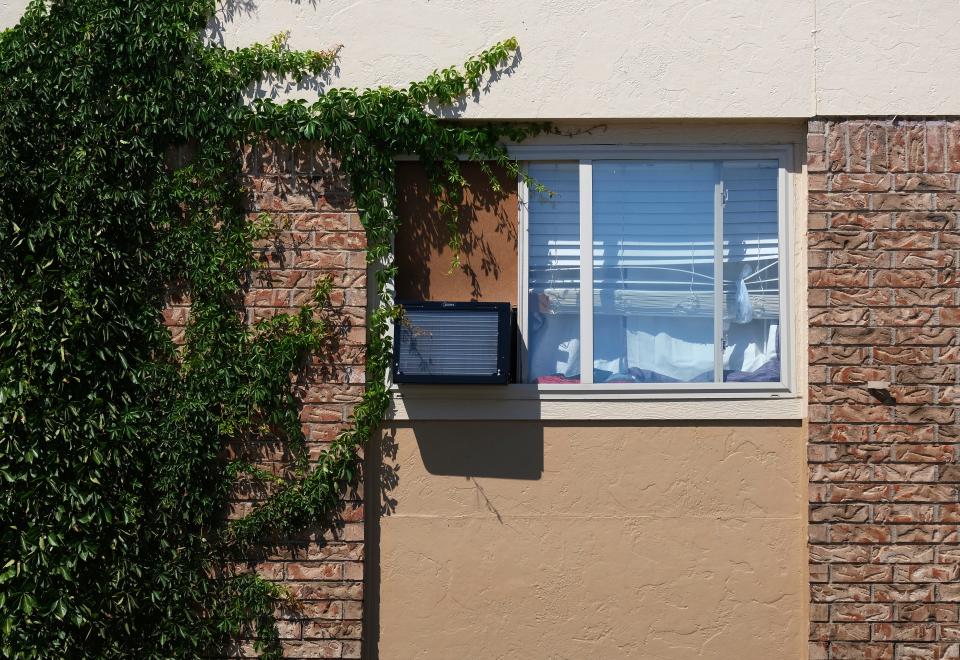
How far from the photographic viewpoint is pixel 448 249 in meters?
5.05

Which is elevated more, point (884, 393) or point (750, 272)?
point (750, 272)

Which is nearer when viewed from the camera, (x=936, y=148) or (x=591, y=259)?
(x=936, y=148)

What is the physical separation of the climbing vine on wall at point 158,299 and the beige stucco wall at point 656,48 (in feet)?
0.52

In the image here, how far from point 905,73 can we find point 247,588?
4517mm

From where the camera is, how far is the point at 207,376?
4.81 m

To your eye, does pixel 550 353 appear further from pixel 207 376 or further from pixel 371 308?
pixel 207 376

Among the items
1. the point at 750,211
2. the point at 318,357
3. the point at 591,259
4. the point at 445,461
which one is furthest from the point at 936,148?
the point at 318,357

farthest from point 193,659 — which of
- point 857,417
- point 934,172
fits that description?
point 934,172

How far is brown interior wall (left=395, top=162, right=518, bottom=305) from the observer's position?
16.6ft

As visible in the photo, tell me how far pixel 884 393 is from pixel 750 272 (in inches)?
37.7

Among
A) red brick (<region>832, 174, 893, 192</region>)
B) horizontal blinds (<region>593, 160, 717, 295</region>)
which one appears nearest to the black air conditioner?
horizontal blinds (<region>593, 160, 717, 295</region>)

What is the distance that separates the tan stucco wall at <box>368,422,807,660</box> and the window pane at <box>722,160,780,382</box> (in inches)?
15.8

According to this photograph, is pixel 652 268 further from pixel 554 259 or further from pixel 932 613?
pixel 932 613

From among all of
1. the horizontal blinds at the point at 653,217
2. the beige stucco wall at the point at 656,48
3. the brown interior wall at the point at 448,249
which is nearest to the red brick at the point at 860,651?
the horizontal blinds at the point at 653,217
